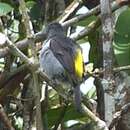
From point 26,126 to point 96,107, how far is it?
34 cm

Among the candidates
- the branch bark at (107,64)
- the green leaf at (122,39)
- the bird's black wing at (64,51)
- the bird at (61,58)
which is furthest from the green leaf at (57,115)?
the branch bark at (107,64)

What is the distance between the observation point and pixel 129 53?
97.6 inches

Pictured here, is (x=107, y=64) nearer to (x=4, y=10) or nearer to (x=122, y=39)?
(x=122, y=39)

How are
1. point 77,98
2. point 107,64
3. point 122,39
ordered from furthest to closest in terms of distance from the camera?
point 122,39, point 77,98, point 107,64

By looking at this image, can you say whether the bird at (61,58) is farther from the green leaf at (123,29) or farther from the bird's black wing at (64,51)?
the green leaf at (123,29)

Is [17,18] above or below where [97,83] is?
above

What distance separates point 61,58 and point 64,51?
5 centimetres

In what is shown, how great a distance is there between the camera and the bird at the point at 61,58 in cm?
241

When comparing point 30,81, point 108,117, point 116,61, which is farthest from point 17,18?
point 108,117

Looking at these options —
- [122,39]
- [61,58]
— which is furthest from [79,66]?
[122,39]

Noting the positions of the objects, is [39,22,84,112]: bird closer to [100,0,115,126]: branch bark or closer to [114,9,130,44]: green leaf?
[114,9,130,44]: green leaf

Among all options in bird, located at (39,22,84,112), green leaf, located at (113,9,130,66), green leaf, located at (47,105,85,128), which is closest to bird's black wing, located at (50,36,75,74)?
bird, located at (39,22,84,112)

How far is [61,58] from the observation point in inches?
99.6

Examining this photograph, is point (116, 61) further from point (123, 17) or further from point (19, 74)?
point (19, 74)
